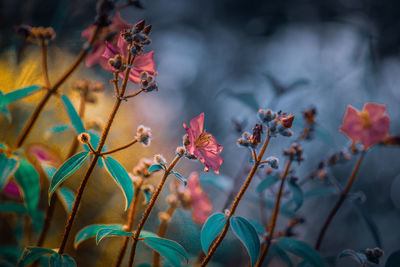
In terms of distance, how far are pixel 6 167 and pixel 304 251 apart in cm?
64

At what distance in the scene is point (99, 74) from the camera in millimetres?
1584

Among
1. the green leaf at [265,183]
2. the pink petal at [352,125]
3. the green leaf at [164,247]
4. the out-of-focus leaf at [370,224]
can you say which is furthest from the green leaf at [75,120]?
the out-of-focus leaf at [370,224]

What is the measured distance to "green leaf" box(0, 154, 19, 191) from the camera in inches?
20.2

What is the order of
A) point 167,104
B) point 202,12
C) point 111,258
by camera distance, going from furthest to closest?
point 202,12
point 167,104
point 111,258

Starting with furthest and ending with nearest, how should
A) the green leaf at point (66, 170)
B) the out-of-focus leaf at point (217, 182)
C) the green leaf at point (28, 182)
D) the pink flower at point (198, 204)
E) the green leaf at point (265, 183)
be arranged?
1. the out-of-focus leaf at point (217, 182)
2. the pink flower at point (198, 204)
3. the green leaf at point (265, 183)
4. the green leaf at point (28, 182)
5. the green leaf at point (66, 170)

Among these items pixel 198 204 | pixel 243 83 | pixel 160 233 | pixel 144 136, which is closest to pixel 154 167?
pixel 144 136

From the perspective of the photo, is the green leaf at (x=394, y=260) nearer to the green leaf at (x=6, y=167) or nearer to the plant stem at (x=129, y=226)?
the plant stem at (x=129, y=226)

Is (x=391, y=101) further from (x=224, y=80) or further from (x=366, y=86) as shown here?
(x=224, y=80)

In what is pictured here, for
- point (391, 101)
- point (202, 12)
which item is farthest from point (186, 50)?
point (391, 101)

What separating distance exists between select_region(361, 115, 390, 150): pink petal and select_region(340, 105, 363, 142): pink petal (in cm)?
2

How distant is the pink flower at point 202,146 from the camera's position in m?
0.50

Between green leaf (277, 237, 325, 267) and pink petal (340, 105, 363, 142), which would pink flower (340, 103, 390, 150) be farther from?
green leaf (277, 237, 325, 267)

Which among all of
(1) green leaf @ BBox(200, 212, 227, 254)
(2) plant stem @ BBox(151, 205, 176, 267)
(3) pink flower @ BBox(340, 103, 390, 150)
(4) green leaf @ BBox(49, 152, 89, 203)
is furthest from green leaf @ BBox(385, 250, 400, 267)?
(4) green leaf @ BBox(49, 152, 89, 203)

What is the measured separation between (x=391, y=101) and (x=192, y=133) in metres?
2.22
